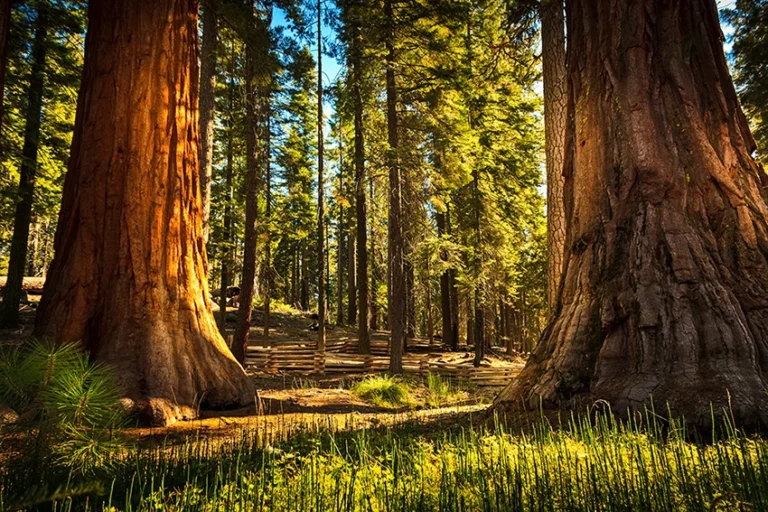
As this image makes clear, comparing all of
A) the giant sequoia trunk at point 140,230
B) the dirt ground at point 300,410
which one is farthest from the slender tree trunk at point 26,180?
the giant sequoia trunk at point 140,230

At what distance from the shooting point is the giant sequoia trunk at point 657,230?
339cm

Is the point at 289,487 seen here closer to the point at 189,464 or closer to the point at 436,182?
the point at 189,464

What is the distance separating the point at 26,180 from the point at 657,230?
615 inches

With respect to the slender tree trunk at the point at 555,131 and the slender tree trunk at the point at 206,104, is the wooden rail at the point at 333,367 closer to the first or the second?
the slender tree trunk at the point at 206,104

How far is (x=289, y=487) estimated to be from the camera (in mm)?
2053

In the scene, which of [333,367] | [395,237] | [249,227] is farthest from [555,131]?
[333,367]

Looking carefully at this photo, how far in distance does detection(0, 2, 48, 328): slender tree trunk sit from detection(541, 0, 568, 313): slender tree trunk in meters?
12.3

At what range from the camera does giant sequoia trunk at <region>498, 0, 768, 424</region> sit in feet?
11.1

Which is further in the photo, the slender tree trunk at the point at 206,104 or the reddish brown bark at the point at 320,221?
the reddish brown bark at the point at 320,221

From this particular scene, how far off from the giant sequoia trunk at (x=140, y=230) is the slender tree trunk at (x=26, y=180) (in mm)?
7913

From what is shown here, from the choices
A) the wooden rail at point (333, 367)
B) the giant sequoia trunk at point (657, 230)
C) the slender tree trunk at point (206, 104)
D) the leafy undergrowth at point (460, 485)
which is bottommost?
the wooden rail at point (333, 367)

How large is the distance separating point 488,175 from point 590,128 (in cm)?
1362

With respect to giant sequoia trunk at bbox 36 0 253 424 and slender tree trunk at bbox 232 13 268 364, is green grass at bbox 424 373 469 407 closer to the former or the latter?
giant sequoia trunk at bbox 36 0 253 424

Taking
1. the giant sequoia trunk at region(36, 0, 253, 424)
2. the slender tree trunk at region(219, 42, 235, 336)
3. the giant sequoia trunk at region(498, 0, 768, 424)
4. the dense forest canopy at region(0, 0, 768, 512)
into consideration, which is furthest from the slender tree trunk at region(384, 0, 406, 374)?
the giant sequoia trunk at region(498, 0, 768, 424)
